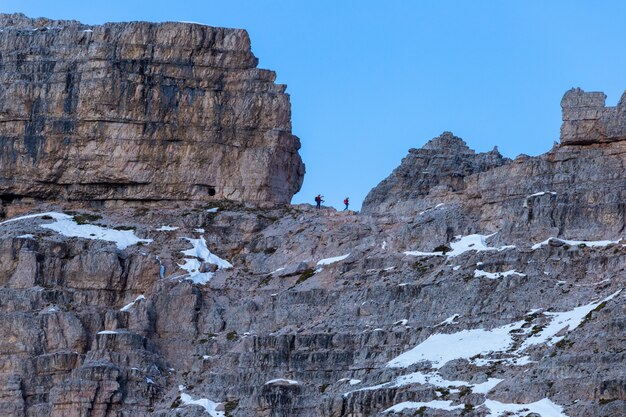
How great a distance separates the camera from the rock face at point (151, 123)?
16775cm

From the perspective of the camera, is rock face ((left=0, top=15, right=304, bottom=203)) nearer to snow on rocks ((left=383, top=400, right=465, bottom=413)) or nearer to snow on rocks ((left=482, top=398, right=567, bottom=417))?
snow on rocks ((left=383, top=400, right=465, bottom=413))

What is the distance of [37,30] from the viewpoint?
567 ft

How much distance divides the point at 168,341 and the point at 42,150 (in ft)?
71.4

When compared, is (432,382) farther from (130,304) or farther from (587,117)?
(130,304)

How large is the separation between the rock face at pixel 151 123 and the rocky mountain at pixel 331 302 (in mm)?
1469

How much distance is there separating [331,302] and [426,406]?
17.7 metres

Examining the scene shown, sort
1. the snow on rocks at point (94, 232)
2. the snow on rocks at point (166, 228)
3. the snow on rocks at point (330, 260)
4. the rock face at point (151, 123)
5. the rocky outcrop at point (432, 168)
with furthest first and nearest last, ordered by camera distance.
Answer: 1. the rocky outcrop at point (432, 168)
2. the rock face at point (151, 123)
3. the snow on rocks at point (166, 228)
4. the snow on rocks at point (94, 232)
5. the snow on rocks at point (330, 260)

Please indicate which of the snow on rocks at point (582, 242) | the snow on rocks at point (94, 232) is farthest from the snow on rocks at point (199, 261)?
the snow on rocks at point (582, 242)

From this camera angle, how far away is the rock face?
168 metres

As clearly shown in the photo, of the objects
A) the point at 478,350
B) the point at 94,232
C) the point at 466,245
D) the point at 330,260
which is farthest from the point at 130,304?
the point at 478,350

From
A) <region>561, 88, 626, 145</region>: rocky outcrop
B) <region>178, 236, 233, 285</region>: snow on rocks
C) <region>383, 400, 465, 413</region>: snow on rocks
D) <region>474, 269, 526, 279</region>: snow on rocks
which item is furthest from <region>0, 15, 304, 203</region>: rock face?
<region>383, 400, 465, 413</region>: snow on rocks

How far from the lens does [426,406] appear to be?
5266 inches

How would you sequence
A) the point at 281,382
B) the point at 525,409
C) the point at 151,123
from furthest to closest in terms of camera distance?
the point at 151,123, the point at 281,382, the point at 525,409

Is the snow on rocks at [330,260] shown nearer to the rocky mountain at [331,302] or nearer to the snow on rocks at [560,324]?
the rocky mountain at [331,302]
